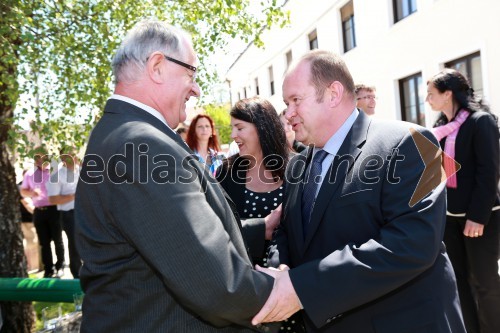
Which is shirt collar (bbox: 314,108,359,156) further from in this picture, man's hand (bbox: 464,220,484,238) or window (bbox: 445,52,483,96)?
window (bbox: 445,52,483,96)

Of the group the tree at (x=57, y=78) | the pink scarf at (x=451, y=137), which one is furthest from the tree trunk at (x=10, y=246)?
the pink scarf at (x=451, y=137)

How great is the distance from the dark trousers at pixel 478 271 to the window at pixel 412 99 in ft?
28.7

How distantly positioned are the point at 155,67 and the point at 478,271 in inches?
121

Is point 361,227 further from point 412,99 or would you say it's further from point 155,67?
point 412,99

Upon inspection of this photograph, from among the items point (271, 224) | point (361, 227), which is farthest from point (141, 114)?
point (271, 224)

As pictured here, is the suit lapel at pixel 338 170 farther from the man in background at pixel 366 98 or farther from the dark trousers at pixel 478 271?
the man in background at pixel 366 98

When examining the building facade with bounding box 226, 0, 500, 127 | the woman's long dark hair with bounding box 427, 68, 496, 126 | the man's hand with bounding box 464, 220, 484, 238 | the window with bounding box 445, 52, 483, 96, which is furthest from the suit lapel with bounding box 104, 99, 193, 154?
the window with bounding box 445, 52, 483, 96

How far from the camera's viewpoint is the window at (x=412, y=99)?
39.7ft

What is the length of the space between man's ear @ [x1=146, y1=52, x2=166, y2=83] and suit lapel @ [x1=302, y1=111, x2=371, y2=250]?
83 cm

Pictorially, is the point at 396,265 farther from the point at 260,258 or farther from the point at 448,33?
the point at 448,33

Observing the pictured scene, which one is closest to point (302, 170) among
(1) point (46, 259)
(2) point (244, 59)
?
(1) point (46, 259)

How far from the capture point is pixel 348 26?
15789 millimetres

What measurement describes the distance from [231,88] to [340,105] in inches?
1427

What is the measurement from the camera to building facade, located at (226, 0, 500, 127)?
922 centimetres
